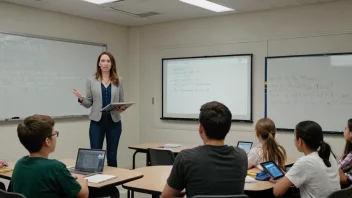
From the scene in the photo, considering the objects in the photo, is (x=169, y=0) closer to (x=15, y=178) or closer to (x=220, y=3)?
(x=220, y=3)

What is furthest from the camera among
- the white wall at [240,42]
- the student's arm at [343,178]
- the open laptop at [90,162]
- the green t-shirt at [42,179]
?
the white wall at [240,42]

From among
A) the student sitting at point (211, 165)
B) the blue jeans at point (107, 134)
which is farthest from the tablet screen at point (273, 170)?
the blue jeans at point (107, 134)

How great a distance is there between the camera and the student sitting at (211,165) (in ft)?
6.18

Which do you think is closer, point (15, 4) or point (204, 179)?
point (204, 179)

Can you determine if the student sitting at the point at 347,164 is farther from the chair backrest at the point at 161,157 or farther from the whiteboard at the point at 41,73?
the whiteboard at the point at 41,73

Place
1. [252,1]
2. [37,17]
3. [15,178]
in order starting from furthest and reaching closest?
[37,17]
[252,1]
[15,178]

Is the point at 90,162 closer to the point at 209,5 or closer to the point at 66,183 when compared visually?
the point at 66,183

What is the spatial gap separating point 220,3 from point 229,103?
158 centimetres

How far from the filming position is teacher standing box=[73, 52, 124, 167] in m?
3.95

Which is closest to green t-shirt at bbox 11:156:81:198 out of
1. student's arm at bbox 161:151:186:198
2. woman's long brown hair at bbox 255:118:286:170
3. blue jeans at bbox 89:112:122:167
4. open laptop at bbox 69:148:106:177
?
student's arm at bbox 161:151:186:198

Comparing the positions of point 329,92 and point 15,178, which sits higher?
point 329,92

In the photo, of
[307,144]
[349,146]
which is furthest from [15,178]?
[349,146]

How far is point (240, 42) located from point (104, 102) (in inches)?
98.5

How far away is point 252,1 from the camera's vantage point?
4906 millimetres
